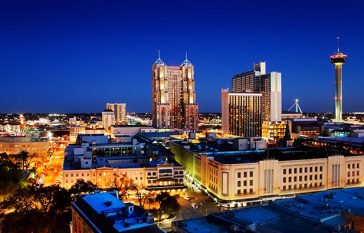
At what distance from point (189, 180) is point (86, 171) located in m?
16.9

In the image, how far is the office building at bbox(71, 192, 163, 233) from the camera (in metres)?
24.8

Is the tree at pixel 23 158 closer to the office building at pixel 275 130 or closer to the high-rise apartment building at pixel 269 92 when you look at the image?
the office building at pixel 275 130

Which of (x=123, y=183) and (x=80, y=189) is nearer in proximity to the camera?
(x=80, y=189)

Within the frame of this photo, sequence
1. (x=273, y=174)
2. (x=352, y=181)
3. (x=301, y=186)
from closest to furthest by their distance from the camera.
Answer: (x=273, y=174)
(x=301, y=186)
(x=352, y=181)

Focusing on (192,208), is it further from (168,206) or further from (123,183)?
(123,183)

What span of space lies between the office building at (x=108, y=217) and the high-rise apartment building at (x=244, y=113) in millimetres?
102932

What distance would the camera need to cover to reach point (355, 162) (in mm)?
54219

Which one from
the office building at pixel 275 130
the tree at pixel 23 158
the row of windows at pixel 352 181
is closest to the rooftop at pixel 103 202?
the row of windows at pixel 352 181

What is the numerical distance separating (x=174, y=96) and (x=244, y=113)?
27596 mm

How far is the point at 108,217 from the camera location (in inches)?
1039

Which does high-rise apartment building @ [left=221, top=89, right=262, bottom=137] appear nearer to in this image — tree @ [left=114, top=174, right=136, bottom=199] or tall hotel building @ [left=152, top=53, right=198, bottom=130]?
tall hotel building @ [left=152, top=53, right=198, bottom=130]

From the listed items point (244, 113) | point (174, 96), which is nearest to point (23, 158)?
point (174, 96)

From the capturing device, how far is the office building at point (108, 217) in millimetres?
24828

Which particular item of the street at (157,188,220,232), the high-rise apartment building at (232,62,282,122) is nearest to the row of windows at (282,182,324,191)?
the street at (157,188,220,232)
